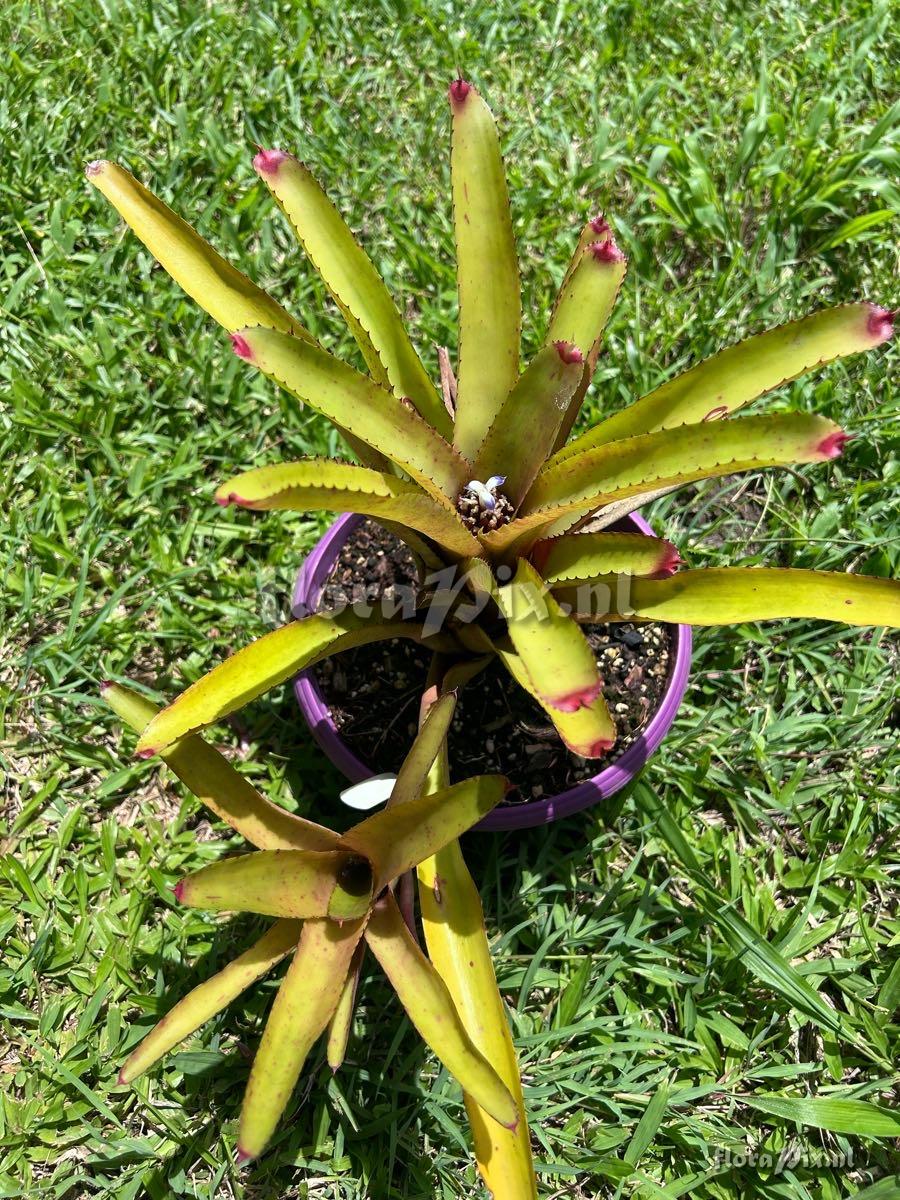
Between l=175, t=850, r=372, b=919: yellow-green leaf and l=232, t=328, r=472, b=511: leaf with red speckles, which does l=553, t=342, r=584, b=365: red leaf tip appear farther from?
l=175, t=850, r=372, b=919: yellow-green leaf

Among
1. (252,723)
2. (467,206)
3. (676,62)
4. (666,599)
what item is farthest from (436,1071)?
(676,62)

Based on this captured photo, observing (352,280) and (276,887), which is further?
(352,280)

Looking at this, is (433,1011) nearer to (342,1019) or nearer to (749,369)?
(342,1019)


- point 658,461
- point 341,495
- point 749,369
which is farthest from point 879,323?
point 341,495

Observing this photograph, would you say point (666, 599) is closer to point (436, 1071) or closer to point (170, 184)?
point (436, 1071)

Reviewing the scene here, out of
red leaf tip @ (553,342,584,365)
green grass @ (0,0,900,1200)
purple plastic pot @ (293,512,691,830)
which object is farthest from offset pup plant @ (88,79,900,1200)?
green grass @ (0,0,900,1200)
